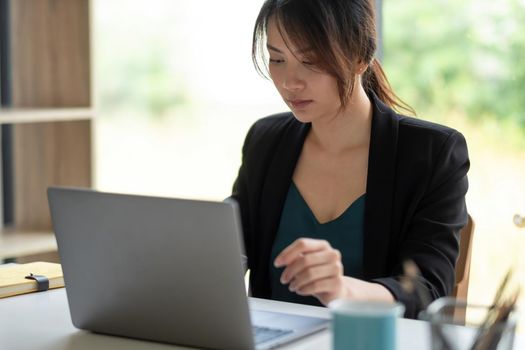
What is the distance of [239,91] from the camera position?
4.36 metres

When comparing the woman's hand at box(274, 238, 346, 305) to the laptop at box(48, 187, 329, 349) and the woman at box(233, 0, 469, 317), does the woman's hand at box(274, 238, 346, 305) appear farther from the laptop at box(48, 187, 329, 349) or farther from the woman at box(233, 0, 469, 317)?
the woman at box(233, 0, 469, 317)

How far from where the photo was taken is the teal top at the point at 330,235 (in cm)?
202

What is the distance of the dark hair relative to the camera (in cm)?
194

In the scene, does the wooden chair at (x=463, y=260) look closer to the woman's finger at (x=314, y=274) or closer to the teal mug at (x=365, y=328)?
the woman's finger at (x=314, y=274)

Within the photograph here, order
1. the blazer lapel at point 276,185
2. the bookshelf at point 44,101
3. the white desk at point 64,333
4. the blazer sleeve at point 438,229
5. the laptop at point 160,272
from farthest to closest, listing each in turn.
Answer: the bookshelf at point 44,101 → the blazer lapel at point 276,185 → the blazer sleeve at point 438,229 → the white desk at point 64,333 → the laptop at point 160,272

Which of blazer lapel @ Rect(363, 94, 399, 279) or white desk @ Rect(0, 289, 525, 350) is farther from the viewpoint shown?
blazer lapel @ Rect(363, 94, 399, 279)

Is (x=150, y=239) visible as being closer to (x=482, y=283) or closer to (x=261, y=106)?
(x=482, y=283)

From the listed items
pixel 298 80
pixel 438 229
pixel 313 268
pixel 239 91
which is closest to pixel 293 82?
pixel 298 80

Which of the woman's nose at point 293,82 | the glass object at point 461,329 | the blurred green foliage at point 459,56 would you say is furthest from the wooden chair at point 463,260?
the blurred green foliage at point 459,56

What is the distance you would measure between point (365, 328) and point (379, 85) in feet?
3.64

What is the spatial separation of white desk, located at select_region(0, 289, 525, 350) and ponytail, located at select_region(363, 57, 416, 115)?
651mm

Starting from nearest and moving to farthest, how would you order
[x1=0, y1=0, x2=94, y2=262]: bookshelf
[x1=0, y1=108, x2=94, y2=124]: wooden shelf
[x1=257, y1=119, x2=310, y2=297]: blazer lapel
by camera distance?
[x1=257, y1=119, x2=310, y2=297]: blazer lapel, [x1=0, y1=108, x2=94, y2=124]: wooden shelf, [x1=0, y1=0, x2=94, y2=262]: bookshelf

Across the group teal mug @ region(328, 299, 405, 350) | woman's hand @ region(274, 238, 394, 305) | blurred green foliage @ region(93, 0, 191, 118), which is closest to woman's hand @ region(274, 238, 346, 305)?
woman's hand @ region(274, 238, 394, 305)

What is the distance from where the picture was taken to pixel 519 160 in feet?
11.2
